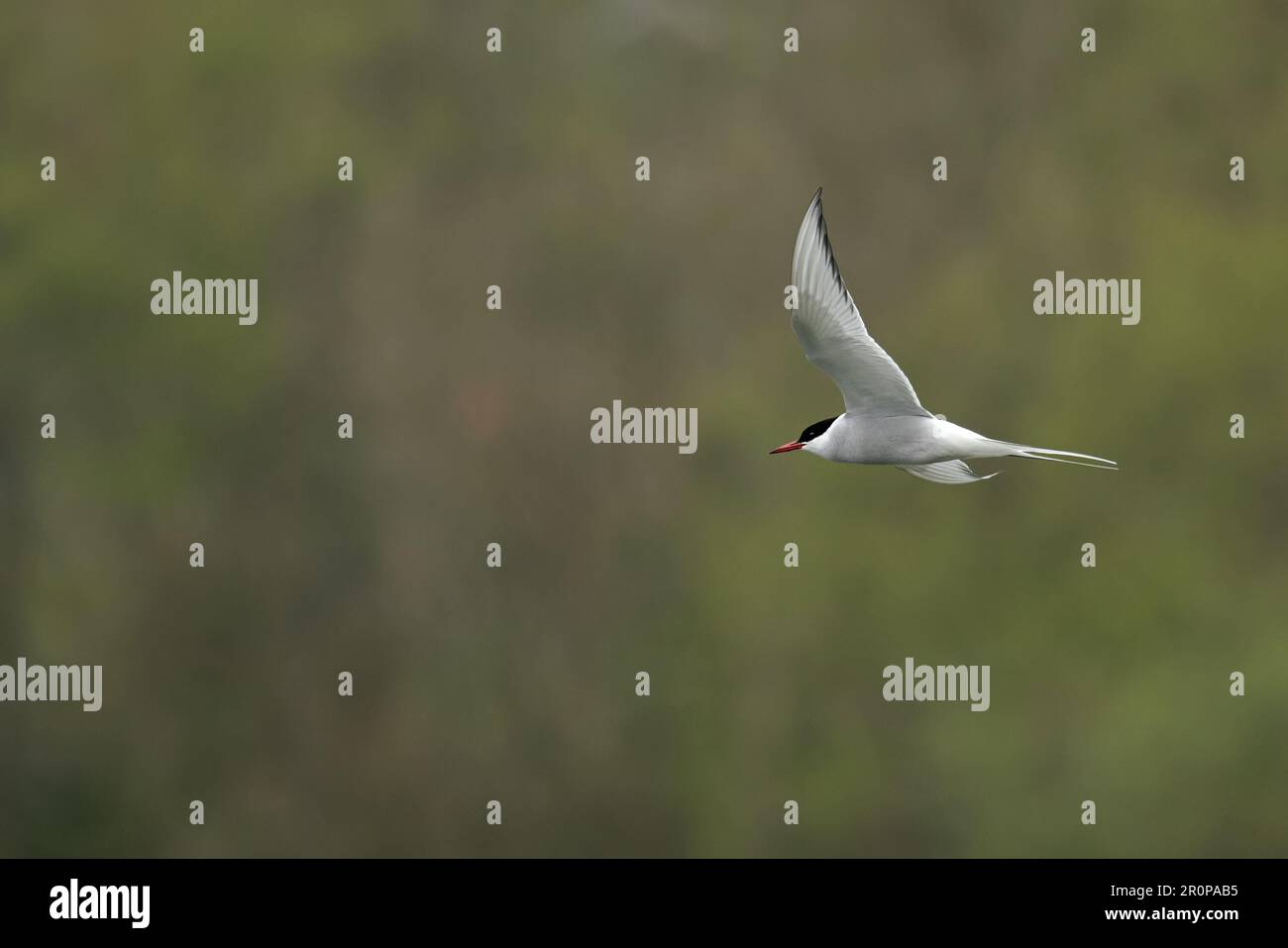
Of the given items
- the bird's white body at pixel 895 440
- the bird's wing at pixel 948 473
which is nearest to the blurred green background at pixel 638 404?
the bird's wing at pixel 948 473

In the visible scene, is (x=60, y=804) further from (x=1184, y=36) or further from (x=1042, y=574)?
(x=1184, y=36)

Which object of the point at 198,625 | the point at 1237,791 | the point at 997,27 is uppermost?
the point at 997,27

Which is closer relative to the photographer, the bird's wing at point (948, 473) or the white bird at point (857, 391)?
the white bird at point (857, 391)

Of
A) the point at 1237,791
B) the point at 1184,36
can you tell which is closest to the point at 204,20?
the point at 1184,36

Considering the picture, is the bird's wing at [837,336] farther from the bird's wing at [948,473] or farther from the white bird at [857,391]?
the bird's wing at [948,473]

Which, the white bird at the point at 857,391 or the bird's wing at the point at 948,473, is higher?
the white bird at the point at 857,391

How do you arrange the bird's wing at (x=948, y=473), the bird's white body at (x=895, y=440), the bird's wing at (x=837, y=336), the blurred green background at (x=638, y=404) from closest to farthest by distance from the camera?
the bird's wing at (x=837, y=336), the bird's white body at (x=895, y=440), the bird's wing at (x=948, y=473), the blurred green background at (x=638, y=404)
